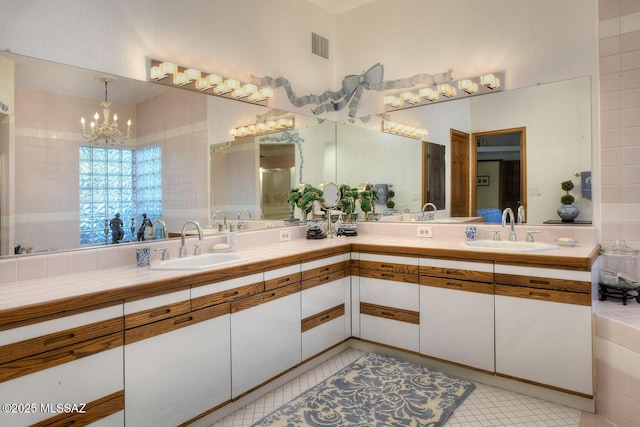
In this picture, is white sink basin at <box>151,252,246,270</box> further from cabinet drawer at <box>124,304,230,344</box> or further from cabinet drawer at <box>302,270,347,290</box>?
cabinet drawer at <box>302,270,347,290</box>

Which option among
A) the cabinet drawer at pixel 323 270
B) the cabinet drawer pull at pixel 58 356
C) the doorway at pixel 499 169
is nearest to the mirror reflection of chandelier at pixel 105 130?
the cabinet drawer pull at pixel 58 356

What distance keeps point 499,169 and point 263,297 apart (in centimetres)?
197

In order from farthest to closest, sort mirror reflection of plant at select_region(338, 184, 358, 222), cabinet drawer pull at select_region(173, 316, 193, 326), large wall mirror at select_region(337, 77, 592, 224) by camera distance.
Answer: mirror reflection of plant at select_region(338, 184, 358, 222) < large wall mirror at select_region(337, 77, 592, 224) < cabinet drawer pull at select_region(173, 316, 193, 326)

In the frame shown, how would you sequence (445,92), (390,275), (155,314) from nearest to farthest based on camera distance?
(155,314) → (390,275) → (445,92)

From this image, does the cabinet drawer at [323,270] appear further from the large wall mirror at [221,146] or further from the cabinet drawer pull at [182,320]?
the cabinet drawer pull at [182,320]

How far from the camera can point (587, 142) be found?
8.38 feet

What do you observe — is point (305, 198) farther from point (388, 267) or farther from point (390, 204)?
point (388, 267)

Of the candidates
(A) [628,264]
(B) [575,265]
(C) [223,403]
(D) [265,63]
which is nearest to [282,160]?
(D) [265,63]

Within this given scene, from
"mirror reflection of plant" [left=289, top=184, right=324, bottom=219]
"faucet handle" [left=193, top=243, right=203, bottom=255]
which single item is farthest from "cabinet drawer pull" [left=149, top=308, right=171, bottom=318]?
"mirror reflection of plant" [left=289, top=184, right=324, bottom=219]

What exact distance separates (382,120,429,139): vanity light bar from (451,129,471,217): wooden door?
0.98 feet

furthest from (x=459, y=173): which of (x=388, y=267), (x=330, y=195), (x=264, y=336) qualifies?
(x=264, y=336)

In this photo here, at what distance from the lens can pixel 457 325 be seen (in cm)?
245

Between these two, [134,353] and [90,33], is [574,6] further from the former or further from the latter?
[134,353]

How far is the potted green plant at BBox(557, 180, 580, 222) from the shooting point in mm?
2590
